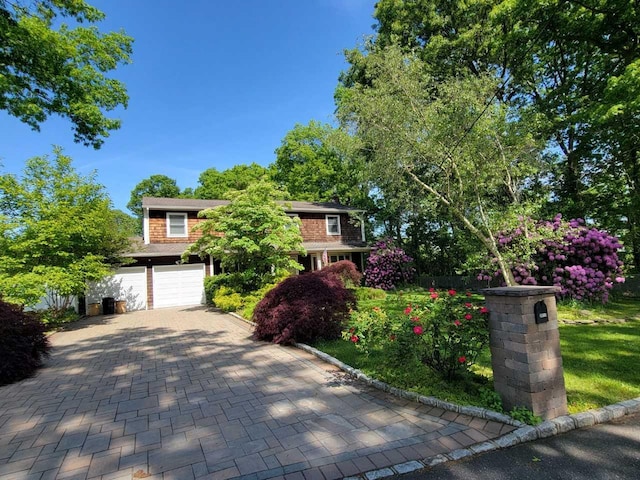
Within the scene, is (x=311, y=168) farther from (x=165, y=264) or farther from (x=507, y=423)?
(x=507, y=423)

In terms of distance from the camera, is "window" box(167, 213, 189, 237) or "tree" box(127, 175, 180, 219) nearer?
"window" box(167, 213, 189, 237)

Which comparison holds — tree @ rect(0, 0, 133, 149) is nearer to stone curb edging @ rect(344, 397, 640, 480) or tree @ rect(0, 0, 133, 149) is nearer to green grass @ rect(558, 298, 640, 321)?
stone curb edging @ rect(344, 397, 640, 480)

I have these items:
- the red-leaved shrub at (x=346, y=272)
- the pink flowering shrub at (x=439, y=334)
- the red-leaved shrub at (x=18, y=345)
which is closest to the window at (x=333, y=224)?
the red-leaved shrub at (x=346, y=272)

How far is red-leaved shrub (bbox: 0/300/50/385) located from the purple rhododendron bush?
1174 centimetres

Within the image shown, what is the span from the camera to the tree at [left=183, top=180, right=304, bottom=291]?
11.9 metres

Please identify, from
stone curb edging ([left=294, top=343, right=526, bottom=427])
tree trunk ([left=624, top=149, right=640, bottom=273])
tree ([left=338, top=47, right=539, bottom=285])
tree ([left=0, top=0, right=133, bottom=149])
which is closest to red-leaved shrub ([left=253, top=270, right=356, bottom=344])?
stone curb edging ([left=294, top=343, right=526, bottom=427])

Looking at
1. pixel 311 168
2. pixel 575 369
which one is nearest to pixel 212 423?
pixel 575 369

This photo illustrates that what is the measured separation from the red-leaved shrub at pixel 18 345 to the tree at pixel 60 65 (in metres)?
5.47

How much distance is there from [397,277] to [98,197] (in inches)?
550

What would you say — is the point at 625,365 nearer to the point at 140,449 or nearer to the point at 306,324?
the point at 306,324

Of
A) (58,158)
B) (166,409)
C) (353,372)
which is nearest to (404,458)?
(353,372)

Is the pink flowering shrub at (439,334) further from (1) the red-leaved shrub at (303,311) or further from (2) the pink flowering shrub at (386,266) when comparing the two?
(2) the pink flowering shrub at (386,266)

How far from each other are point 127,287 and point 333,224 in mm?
11306

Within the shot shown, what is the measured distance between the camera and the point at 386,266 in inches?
680
